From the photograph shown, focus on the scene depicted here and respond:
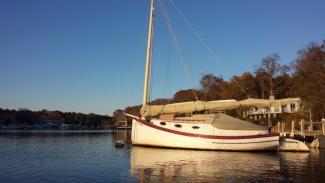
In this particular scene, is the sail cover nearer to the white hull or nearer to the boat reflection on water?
the white hull

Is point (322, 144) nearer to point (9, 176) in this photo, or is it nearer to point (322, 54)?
point (322, 54)

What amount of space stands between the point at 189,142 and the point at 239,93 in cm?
5509

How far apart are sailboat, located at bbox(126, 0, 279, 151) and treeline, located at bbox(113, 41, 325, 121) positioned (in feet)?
11.9

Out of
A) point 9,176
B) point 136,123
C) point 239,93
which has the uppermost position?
point 239,93

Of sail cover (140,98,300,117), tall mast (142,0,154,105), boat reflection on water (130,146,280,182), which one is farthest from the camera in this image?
tall mast (142,0,154,105)

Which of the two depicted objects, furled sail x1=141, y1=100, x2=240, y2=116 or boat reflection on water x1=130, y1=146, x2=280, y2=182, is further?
furled sail x1=141, y1=100, x2=240, y2=116

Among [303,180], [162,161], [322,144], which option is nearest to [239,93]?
[322,144]

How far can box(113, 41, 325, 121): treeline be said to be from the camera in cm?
4878

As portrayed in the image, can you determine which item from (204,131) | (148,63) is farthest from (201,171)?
(148,63)

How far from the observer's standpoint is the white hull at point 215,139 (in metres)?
30.2

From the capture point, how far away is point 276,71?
78.7 meters

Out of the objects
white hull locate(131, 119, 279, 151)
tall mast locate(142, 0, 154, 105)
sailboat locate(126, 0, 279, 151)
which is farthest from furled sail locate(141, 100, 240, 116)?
white hull locate(131, 119, 279, 151)

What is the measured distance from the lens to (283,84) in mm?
81625

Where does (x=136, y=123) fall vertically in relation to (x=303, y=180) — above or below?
above
